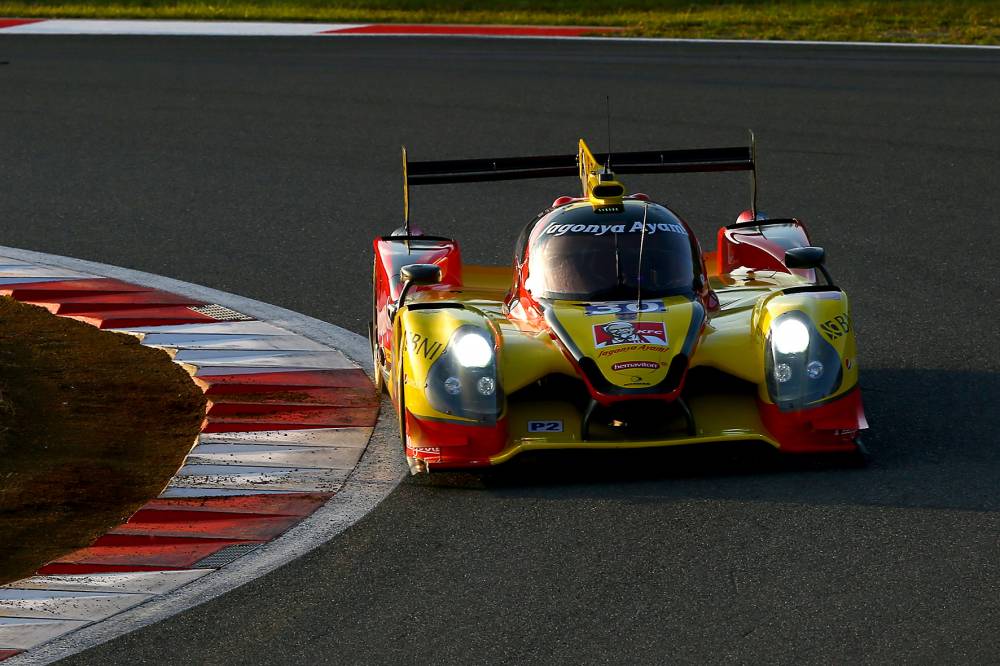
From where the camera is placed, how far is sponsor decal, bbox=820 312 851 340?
728 centimetres

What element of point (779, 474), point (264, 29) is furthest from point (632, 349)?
point (264, 29)

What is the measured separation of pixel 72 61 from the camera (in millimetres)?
20047

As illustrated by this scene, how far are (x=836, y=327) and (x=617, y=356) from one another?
105 centimetres

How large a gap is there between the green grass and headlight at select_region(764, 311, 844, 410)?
14.8 metres

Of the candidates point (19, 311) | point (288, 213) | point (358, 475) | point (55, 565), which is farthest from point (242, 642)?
point (288, 213)

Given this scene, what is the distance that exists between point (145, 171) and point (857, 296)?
6883 millimetres

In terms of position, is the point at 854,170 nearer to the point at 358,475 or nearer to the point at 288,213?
the point at 288,213

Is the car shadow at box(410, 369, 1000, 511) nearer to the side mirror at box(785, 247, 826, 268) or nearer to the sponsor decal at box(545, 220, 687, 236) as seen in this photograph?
the side mirror at box(785, 247, 826, 268)

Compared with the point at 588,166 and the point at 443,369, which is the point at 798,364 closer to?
the point at 443,369

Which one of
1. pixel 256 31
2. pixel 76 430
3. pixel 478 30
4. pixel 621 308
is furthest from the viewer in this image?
pixel 478 30

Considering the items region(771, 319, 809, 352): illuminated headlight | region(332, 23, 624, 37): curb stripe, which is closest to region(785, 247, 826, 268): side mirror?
region(771, 319, 809, 352): illuminated headlight

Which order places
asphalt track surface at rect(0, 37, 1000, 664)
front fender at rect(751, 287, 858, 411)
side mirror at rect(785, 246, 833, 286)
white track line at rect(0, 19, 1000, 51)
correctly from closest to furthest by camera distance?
asphalt track surface at rect(0, 37, 1000, 664) < front fender at rect(751, 287, 858, 411) < side mirror at rect(785, 246, 833, 286) < white track line at rect(0, 19, 1000, 51)

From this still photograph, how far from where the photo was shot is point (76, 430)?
786cm

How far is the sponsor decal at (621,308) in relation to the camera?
749cm
